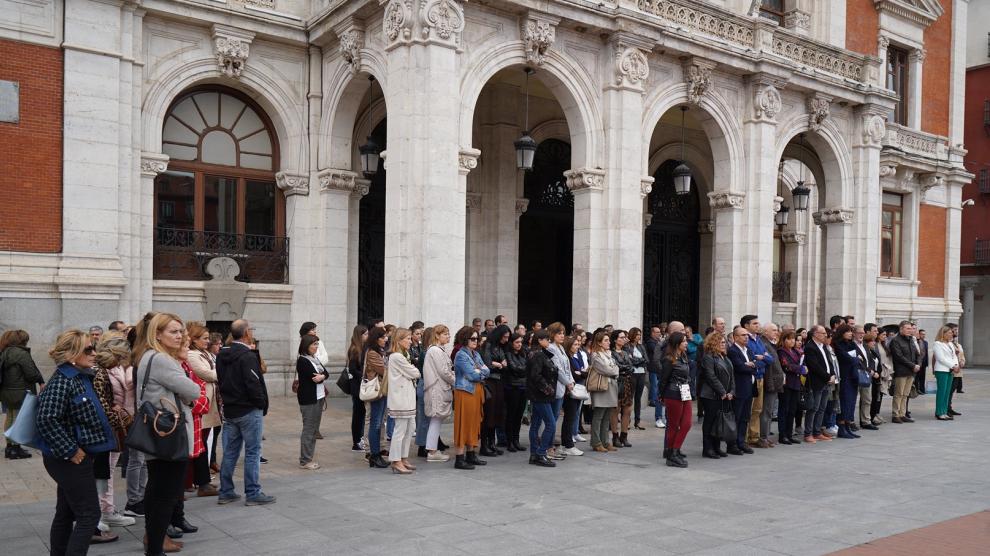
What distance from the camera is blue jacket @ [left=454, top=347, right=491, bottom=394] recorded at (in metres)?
9.73

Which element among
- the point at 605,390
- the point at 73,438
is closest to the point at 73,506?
the point at 73,438

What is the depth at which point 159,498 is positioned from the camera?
580 centimetres

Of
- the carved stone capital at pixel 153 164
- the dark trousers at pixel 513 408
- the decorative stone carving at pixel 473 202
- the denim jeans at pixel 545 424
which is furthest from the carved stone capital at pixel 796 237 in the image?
the carved stone capital at pixel 153 164

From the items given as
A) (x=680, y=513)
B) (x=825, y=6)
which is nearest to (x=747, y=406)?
(x=680, y=513)

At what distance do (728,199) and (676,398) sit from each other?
30.6 ft

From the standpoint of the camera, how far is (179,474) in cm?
588

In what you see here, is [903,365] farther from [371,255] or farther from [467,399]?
[371,255]

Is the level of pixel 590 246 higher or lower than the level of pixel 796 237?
lower

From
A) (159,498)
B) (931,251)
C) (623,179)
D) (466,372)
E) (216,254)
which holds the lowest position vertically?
(159,498)

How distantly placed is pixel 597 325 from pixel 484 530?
355 inches

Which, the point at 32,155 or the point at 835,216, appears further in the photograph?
the point at 835,216

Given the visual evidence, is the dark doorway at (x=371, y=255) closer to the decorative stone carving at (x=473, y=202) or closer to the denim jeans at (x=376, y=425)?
the decorative stone carving at (x=473, y=202)

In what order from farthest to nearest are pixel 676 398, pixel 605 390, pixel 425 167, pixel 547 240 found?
1. pixel 547 240
2. pixel 425 167
3. pixel 605 390
4. pixel 676 398

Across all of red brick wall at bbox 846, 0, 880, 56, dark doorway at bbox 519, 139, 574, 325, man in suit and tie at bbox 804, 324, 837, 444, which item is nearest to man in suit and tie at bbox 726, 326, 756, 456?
man in suit and tie at bbox 804, 324, 837, 444
